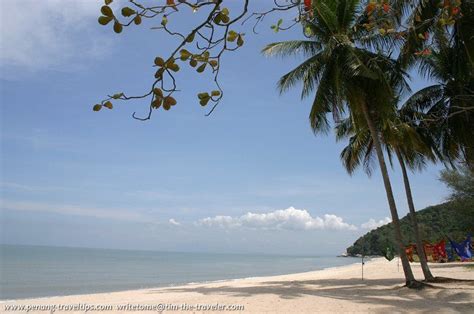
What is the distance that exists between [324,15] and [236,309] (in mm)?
7339

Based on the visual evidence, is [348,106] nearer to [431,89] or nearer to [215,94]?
[431,89]

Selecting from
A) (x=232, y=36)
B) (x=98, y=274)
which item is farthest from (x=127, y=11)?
Result: (x=98, y=274)

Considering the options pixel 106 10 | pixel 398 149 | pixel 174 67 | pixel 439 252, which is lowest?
pixel 174 67

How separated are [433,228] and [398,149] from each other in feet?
136

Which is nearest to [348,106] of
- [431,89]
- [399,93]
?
[399,93]

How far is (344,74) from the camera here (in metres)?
11.2

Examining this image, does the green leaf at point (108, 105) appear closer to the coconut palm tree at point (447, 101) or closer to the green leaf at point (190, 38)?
the green leaf at point (190, 38)

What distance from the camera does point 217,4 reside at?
7.16ft

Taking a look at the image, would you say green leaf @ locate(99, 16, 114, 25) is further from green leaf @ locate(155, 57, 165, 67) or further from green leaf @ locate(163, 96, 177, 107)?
green leaf @ locate(163, 96, 177, 107)

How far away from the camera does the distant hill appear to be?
27.0 meters

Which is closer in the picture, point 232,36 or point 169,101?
point 169,101

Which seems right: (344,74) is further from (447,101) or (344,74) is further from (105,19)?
(105,19)

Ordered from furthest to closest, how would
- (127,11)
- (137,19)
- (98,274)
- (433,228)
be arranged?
(433,228) < (98,274) < (137,19) < (127,11)

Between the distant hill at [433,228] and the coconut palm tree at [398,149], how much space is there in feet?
16.9
